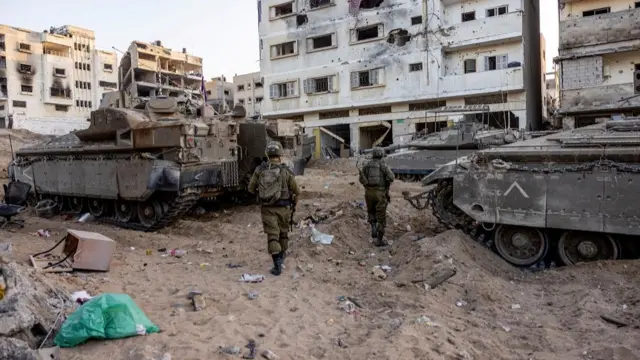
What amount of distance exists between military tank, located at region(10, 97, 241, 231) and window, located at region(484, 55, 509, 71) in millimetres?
17365

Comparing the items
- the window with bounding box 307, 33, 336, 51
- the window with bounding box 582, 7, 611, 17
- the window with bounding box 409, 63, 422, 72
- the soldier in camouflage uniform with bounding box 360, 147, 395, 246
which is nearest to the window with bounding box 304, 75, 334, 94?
the window with bounding box 307, 33, 336, 51

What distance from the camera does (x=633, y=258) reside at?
21.6ft

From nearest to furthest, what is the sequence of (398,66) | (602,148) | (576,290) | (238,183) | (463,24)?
(576,290), (602,148), (238,183), (463,24), (398,66)

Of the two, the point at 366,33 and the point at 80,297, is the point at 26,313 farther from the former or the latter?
the point at 366,33

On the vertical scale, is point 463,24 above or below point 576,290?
above

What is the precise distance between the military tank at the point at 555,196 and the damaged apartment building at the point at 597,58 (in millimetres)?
15476

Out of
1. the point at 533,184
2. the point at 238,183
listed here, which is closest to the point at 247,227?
the point at 238,183

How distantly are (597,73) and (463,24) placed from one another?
20.9 ft

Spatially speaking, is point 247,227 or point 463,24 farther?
point 463,24

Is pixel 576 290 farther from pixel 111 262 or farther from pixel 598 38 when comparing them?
pixel 598 38

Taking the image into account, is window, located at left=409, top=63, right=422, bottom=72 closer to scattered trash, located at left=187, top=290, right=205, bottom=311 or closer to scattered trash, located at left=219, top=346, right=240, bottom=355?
scattered trash, located at left=187, top=290, right=205, bottom=311

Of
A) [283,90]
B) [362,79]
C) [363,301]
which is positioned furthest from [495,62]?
[363,301]

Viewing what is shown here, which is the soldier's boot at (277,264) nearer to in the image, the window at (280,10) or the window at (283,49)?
the window at (283,49)

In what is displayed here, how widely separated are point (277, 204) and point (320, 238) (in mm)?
1636
